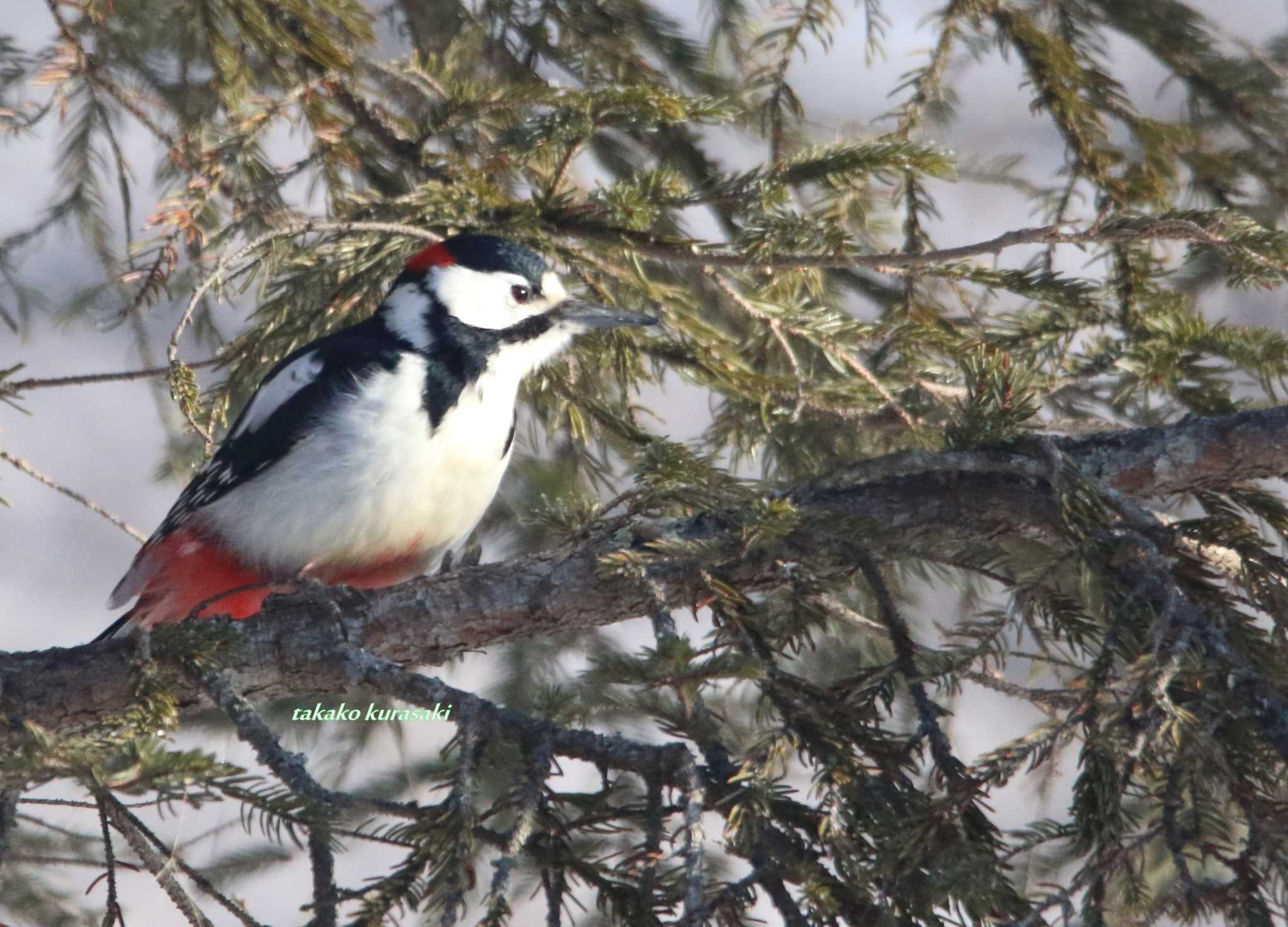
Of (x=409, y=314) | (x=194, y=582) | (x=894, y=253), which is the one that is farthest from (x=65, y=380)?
(x=894, y=253)

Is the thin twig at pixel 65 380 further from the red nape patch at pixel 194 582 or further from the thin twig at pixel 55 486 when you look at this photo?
the red nape patch at pixel 194 582

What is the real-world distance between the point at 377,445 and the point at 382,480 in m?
0.08

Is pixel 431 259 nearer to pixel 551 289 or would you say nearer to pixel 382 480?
pixel 551 289

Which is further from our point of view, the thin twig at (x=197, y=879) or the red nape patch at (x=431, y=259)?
the red nape patch at (x=431, y=259)

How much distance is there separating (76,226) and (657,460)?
2.75 metres

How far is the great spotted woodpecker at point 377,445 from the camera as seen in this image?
2.82 metres

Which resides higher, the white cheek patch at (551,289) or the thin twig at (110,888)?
the white cheek patch at (551,289)

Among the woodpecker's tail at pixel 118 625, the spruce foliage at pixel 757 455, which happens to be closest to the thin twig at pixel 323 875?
the spruce foliage at pixel 757 455

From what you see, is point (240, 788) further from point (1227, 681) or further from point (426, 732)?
point (426, 732)

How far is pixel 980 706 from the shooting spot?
5.60m

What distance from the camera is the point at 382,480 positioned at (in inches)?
110

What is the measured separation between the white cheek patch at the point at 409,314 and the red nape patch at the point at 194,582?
69 cm

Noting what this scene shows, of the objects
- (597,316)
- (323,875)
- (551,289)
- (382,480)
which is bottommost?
(323,875)

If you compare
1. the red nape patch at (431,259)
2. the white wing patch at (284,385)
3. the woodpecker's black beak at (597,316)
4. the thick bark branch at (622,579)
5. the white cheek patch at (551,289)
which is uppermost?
the red nape patch at (431,259)
